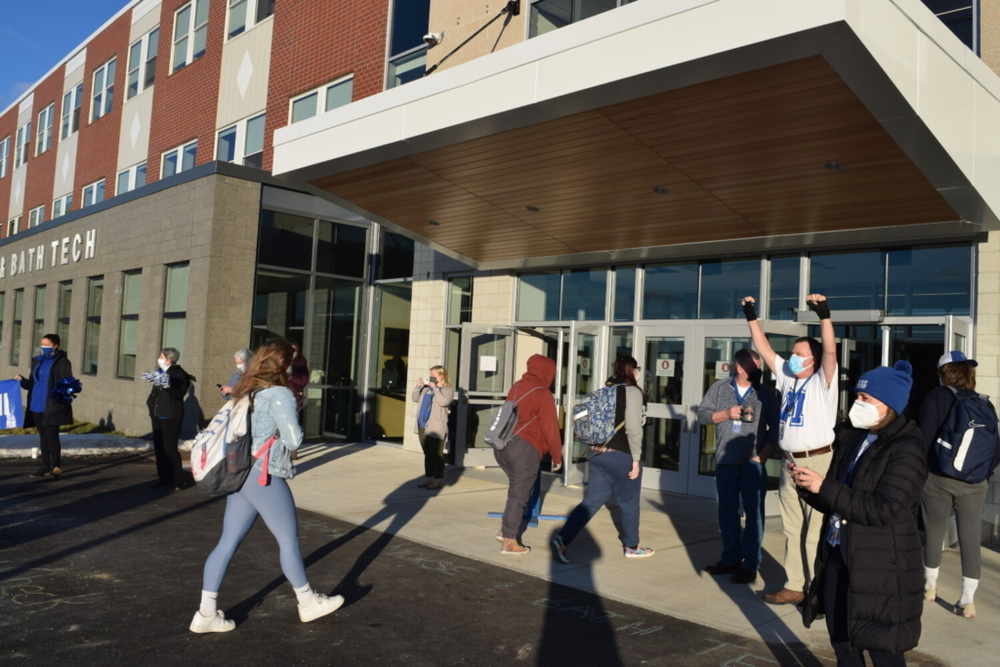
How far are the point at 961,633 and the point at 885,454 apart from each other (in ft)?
9.82

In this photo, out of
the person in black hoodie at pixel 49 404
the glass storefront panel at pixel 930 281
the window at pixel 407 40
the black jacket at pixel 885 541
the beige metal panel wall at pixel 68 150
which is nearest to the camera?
the black jacket at pixel 885 541

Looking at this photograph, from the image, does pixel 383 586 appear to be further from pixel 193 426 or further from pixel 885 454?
pixel 193 426

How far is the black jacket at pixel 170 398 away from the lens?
32.6 ft

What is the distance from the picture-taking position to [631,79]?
629 centimetres

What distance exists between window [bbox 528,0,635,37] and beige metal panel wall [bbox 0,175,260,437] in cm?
618

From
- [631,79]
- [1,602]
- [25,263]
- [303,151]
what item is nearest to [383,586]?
[1,602]

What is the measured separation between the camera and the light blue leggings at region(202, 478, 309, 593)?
16.0 ft

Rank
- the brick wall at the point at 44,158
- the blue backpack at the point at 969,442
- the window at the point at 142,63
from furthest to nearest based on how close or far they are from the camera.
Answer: the brick wall at the point at 44,158 → the window at the point at 142,63 → the blue backpack at the point at 969,442

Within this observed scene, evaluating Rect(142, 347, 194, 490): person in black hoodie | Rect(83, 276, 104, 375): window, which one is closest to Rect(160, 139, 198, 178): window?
Rect(83, 276, 104, 375): window

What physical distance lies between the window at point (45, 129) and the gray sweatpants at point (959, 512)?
32180mm

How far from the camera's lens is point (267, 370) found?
16.5ft

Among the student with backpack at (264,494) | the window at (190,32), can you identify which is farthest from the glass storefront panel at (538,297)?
the window at (190,32)

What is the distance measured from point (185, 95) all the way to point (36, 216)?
1312 centimetres

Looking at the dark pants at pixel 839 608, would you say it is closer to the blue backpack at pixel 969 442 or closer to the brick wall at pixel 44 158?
the blue backpack at pixel 969 442
